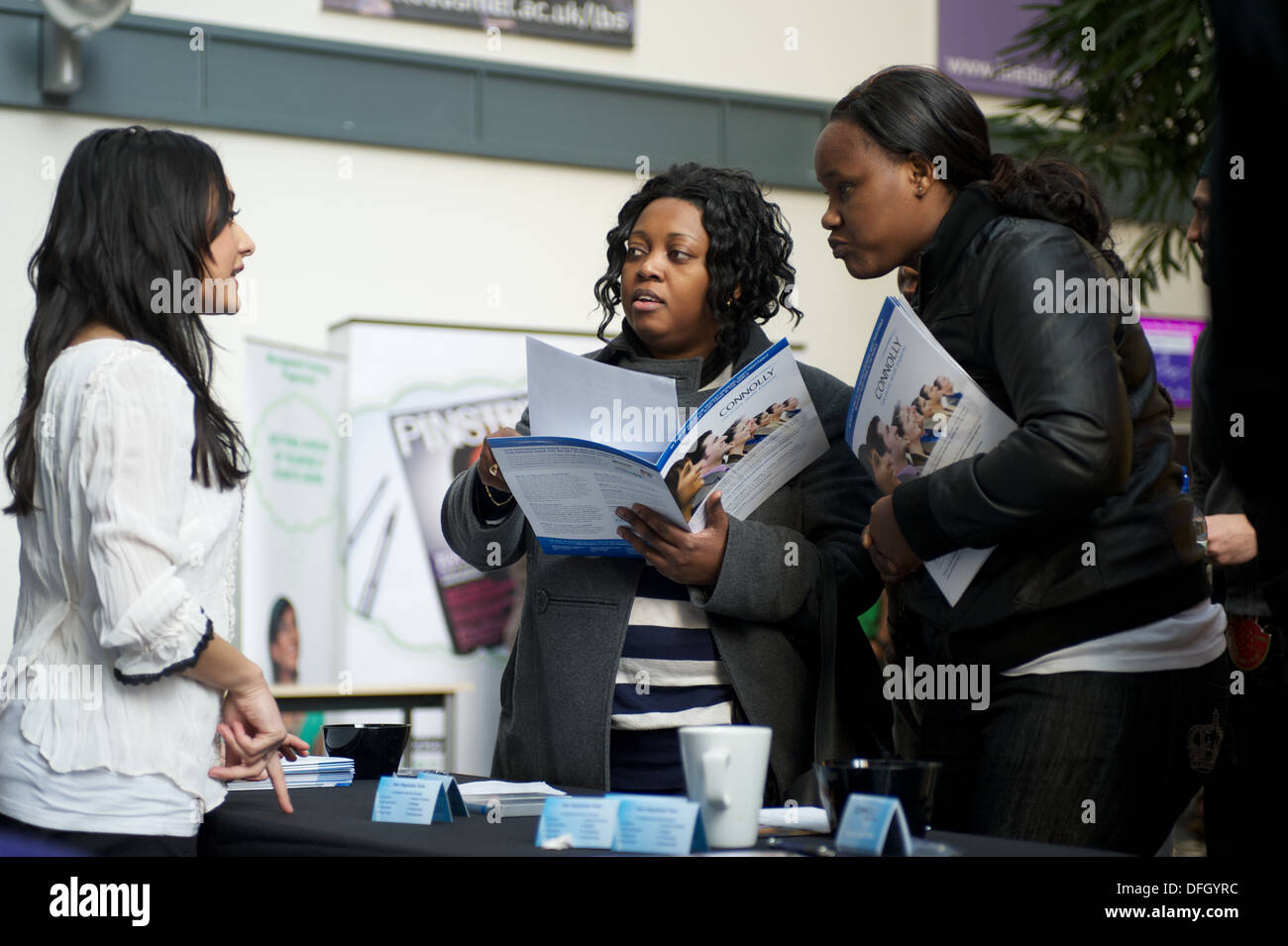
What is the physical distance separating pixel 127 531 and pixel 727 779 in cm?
61

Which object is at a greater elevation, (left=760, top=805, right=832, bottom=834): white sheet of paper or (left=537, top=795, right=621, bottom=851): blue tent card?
(left=537, top=795, right=621, bottom=851): blue tent card

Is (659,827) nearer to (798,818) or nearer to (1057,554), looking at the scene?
(798,818)

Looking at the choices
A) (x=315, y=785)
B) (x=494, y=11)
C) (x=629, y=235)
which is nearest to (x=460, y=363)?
(x=494, y=11)

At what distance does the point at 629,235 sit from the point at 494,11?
4073mm

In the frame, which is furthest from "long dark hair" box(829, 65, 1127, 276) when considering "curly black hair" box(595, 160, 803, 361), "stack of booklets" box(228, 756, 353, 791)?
"stack of booklets" box(228, 756, 353, 791)

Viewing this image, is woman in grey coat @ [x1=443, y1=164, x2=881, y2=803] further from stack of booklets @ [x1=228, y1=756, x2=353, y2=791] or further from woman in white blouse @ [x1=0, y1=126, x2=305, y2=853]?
woman in white blouse @ [x1=0, y1=126, x2=305, y2=853]

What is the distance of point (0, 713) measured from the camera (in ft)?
4.39

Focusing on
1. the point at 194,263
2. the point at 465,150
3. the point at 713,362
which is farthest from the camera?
the point at 465,150

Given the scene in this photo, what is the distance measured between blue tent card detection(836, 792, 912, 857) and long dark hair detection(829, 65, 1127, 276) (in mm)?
815

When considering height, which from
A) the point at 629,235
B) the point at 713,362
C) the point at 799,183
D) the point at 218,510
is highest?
the point at 799,183

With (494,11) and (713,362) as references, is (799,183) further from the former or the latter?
(713,362)

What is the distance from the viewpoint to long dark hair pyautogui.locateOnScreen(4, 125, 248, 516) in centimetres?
138

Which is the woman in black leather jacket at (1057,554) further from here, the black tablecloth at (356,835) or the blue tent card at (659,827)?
the blue tent card at (659,827)
